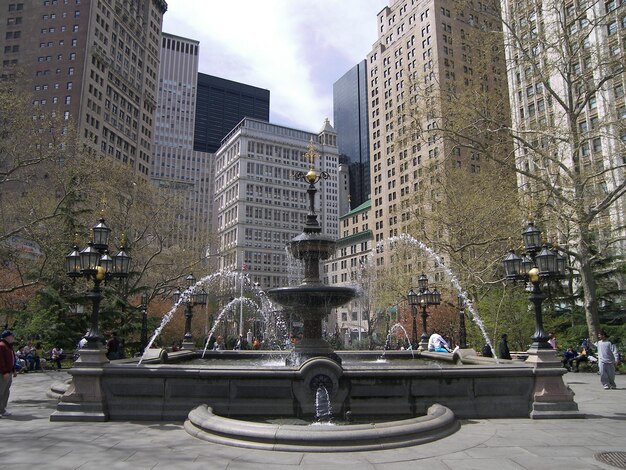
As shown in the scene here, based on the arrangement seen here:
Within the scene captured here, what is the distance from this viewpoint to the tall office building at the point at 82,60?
82.9 meters

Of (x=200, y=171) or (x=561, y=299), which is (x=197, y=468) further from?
(x=200, y=171)

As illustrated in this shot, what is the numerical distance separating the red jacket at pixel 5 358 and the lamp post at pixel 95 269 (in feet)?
5.78

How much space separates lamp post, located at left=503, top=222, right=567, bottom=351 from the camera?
11.8 metres

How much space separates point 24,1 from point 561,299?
103841mm

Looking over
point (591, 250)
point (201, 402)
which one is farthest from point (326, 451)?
point (591, 250)

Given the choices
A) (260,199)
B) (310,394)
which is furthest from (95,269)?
(260,199)

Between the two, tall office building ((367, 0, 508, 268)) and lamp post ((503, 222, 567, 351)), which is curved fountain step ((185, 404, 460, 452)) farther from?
tall office building ((367, 0, 508, 268))

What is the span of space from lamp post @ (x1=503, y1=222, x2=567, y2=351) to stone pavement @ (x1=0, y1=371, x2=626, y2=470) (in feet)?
7.54

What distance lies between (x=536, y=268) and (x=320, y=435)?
7.95 meters

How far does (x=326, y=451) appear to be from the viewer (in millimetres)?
7422

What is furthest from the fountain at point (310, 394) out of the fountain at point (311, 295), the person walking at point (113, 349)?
the person walking at point (113, 349)

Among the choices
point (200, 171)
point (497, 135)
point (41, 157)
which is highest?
point (200, 171)

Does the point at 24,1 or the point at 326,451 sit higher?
the point at 24,1

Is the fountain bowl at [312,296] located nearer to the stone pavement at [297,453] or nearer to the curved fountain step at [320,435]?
the stone pavement at [297,453]
